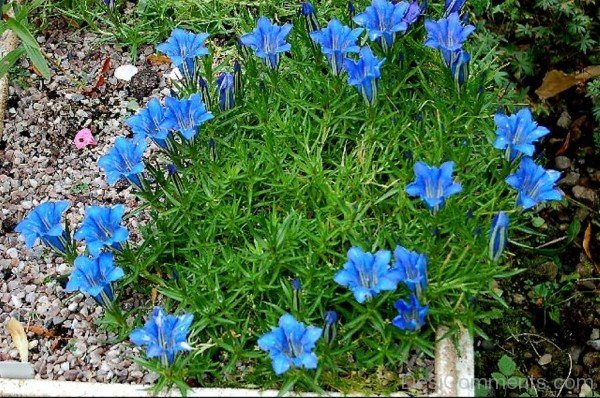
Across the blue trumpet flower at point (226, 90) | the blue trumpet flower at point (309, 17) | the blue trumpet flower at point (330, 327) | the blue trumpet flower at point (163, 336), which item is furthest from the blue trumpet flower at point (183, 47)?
the blue trumpet flower at point (330, 327)

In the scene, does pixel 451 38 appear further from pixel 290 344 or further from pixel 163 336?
pixel 163 336

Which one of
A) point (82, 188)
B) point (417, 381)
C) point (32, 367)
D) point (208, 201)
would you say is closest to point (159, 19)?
point (82, 188)

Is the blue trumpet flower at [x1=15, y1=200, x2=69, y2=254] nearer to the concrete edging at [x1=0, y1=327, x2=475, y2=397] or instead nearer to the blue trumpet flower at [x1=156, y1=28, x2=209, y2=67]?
the concrete edging at [x1=0, y1=327, x2=475, y2=397]

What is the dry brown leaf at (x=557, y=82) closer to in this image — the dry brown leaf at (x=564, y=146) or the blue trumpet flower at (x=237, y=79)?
the dry brown leaf at (x=564, y=146)

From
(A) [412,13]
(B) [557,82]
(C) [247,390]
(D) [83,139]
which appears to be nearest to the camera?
(C) [247,390]

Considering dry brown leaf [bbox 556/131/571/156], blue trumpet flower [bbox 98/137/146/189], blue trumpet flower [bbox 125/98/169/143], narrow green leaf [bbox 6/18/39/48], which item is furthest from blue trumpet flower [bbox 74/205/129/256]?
dry brown leaf [bbox 556/131/571/156]

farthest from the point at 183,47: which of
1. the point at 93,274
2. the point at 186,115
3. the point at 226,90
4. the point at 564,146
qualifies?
the point at 564,146
